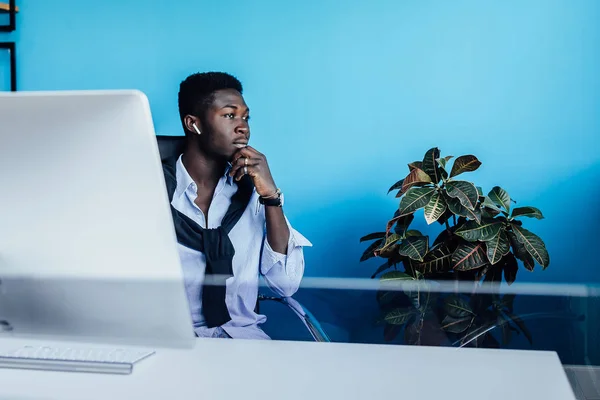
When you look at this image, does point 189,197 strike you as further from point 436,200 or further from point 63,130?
point 63,130

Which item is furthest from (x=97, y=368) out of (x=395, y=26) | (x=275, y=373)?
(x=395, y=26)

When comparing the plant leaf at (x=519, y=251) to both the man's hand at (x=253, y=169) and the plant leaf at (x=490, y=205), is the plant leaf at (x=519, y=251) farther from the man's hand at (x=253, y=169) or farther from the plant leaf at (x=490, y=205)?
the man's hand at (x=253, y=169)

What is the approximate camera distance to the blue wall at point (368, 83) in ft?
9.82

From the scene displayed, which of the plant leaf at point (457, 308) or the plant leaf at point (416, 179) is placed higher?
the plant leaf at point (416, 179)

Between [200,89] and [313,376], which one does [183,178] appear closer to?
[200,89]

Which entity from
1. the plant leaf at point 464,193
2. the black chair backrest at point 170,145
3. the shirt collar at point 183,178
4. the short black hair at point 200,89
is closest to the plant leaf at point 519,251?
the plant leaf at point 464,193

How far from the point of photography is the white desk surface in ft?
3.33

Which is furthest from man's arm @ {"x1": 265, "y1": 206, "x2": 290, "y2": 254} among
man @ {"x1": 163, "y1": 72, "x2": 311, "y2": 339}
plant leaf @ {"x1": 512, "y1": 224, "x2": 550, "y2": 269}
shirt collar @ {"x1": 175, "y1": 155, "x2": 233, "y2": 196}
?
plant leaf @ {"x1": 512, "y1": 224, "x2": 550, "y2": 269}

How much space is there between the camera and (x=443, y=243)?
2.77m

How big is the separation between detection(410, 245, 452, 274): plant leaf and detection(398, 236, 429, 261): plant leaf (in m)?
0.07

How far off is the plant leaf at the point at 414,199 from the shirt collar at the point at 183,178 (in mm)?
950

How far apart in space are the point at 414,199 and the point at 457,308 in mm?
725

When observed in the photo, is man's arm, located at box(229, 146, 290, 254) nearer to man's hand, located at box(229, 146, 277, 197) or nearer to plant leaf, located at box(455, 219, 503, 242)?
man's hand, located at box(229, 146, 277, 197)

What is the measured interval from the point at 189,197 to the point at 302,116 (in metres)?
0.67
